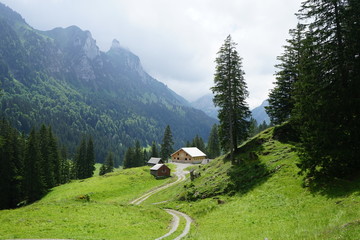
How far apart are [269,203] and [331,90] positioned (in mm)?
11785

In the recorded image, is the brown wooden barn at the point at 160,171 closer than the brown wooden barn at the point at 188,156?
Yes

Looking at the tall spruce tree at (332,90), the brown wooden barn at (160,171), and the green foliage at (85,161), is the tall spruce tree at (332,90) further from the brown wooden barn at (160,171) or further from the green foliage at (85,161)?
the green foliage at (85,161)

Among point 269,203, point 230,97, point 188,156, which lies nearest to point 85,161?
point 188,156

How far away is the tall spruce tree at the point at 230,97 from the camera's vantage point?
3950 centimetres

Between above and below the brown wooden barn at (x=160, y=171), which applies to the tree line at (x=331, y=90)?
above

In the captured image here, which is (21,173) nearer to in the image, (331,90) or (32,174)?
(32,174)

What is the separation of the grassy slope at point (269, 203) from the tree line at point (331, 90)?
89.3 inches

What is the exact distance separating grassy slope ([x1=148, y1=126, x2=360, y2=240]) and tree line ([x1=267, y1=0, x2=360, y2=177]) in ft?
7.44

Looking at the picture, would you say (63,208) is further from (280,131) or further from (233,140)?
(280,131)

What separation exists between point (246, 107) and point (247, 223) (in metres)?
27.7

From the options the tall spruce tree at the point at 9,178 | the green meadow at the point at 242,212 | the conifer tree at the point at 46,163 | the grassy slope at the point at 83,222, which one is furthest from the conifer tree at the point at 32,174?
the grassy slope at the point at 83,222

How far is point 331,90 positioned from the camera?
21.2m

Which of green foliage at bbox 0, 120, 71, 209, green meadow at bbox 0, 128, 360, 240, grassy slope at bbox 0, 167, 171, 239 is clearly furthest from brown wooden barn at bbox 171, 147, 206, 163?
grassy slope at bbox 0, 167, 171, 239

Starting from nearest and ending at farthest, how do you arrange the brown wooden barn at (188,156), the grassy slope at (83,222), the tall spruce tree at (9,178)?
the grassy slope at (83,222) → the tall spruce tree at (9,178) → the brown wooden barn at (188,156)
